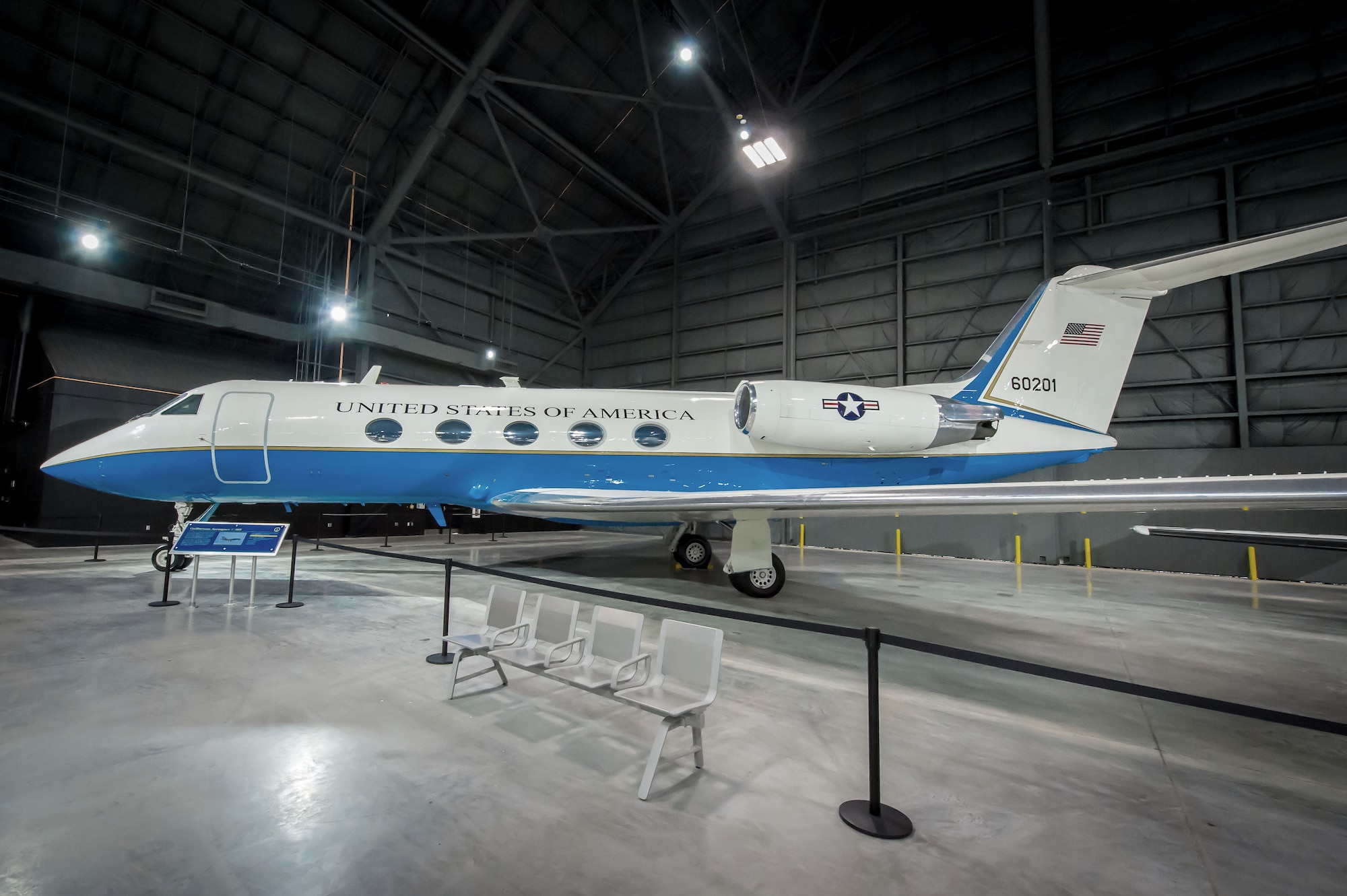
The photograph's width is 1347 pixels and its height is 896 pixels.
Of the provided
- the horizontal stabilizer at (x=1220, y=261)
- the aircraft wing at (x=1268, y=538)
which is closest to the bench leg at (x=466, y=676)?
the horizontal stabilizer at (x=1220, y=261)

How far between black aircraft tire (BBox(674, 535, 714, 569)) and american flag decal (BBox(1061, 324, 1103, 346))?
22.1 feet

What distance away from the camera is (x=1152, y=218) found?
1355 cm

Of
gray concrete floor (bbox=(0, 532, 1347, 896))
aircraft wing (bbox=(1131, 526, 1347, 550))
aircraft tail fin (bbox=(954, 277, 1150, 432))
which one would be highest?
aircraft tail fin (bbox=(954, 277, 1150, 432))

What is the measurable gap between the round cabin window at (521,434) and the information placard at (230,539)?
294 cm

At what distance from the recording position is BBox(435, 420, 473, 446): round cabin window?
7855mm

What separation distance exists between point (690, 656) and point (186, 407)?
8661 millimetres

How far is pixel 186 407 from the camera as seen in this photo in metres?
7.64

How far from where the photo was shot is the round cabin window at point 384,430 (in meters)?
7.68

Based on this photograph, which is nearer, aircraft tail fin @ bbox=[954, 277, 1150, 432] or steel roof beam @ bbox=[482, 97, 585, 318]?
aircraft tail fin @ bbox=[954, 277, 1150, 432]

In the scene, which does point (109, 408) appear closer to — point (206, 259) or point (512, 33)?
point (206, 259)

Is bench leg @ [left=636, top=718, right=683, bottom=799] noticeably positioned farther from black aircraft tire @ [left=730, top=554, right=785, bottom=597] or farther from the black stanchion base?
black aircraft tire @ [left=730, top=554, right=785, bottom=597]

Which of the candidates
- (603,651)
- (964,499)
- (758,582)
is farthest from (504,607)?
(758,582)

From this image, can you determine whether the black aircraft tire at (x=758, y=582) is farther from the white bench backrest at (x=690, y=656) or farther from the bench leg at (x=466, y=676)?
the white bench backrest at (x=690, y=656)

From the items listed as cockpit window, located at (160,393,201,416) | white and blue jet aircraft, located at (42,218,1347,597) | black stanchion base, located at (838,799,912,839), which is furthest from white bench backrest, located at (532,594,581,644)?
cockpit window, located at (160,393,201,416)
